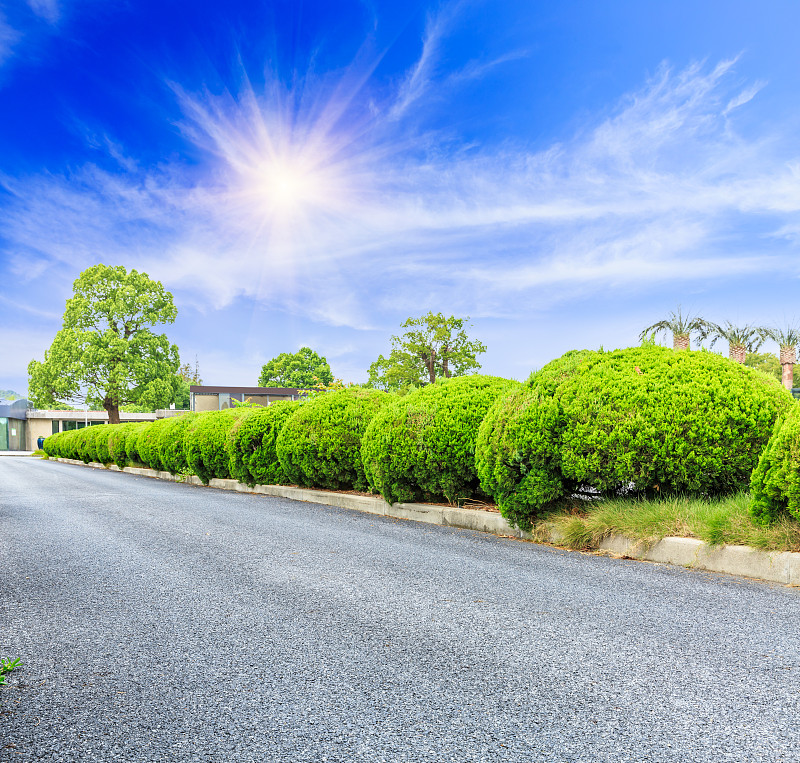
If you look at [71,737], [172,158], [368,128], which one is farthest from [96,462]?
[71,737]

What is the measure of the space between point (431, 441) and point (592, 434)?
7.98 feet

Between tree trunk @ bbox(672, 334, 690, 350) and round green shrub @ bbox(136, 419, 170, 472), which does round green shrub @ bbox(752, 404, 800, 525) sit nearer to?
round green shrub @ bbox(136, 419, 170, 472)

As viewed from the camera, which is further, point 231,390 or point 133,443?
point 231,390

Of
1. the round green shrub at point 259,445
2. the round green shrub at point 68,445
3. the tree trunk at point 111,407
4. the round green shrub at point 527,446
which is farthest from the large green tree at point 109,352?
the round green shrub at point 527,446

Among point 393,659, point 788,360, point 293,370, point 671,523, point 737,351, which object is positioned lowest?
point 393,659

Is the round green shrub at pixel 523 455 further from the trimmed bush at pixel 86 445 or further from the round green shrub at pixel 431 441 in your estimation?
the trimmed bush at pixel 86 445

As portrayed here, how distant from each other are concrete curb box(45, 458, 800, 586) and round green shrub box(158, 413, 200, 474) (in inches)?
275

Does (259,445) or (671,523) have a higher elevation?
(259,445)

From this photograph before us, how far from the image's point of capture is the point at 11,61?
66.8 feet

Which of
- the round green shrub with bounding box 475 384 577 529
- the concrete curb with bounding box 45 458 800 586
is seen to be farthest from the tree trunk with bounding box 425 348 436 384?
the round green shrub with bounding box 475 384 577 529

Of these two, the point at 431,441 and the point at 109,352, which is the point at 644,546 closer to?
the point at 431,441

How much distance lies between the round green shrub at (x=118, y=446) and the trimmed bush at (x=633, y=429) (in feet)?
63.1

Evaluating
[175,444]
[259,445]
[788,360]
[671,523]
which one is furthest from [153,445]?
[788,360]

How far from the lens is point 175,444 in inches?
623
